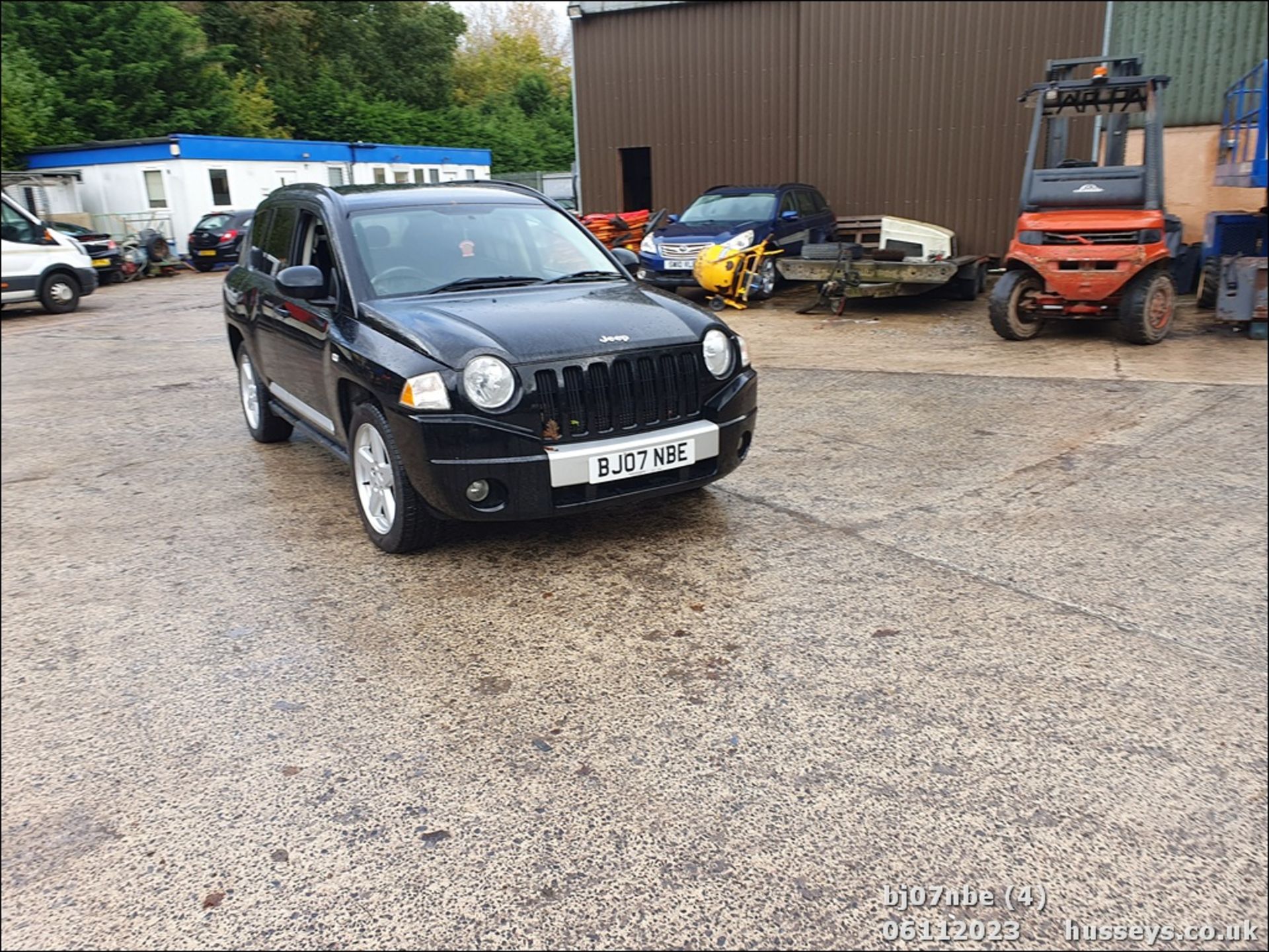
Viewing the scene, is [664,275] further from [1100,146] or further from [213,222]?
[213,222]

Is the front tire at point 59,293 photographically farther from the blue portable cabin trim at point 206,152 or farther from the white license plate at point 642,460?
the white license plate at point 642,460

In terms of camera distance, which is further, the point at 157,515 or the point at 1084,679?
the point at 157,515

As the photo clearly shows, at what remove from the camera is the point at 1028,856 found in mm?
2285

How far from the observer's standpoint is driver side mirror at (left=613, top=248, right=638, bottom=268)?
17.3 ft

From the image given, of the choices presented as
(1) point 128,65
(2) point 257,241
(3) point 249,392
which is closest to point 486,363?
(2) point 257,241

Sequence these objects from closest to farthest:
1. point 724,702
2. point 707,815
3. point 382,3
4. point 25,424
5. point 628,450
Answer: point 25,424
point 707,815
point 724,702
point 628,450
point 382,3

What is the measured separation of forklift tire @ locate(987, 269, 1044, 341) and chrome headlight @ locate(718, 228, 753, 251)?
4186mm

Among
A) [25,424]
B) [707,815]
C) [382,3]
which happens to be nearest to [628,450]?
[707,815]

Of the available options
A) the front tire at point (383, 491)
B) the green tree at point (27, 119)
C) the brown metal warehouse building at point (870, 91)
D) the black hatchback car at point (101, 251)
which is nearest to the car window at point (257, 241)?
the front tire at point (383, 491)

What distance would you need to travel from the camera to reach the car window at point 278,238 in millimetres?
5355

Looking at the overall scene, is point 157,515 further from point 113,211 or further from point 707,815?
point 113,211

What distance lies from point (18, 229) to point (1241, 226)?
15939 mm

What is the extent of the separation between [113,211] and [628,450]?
91.2 feet

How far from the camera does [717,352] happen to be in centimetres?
430
